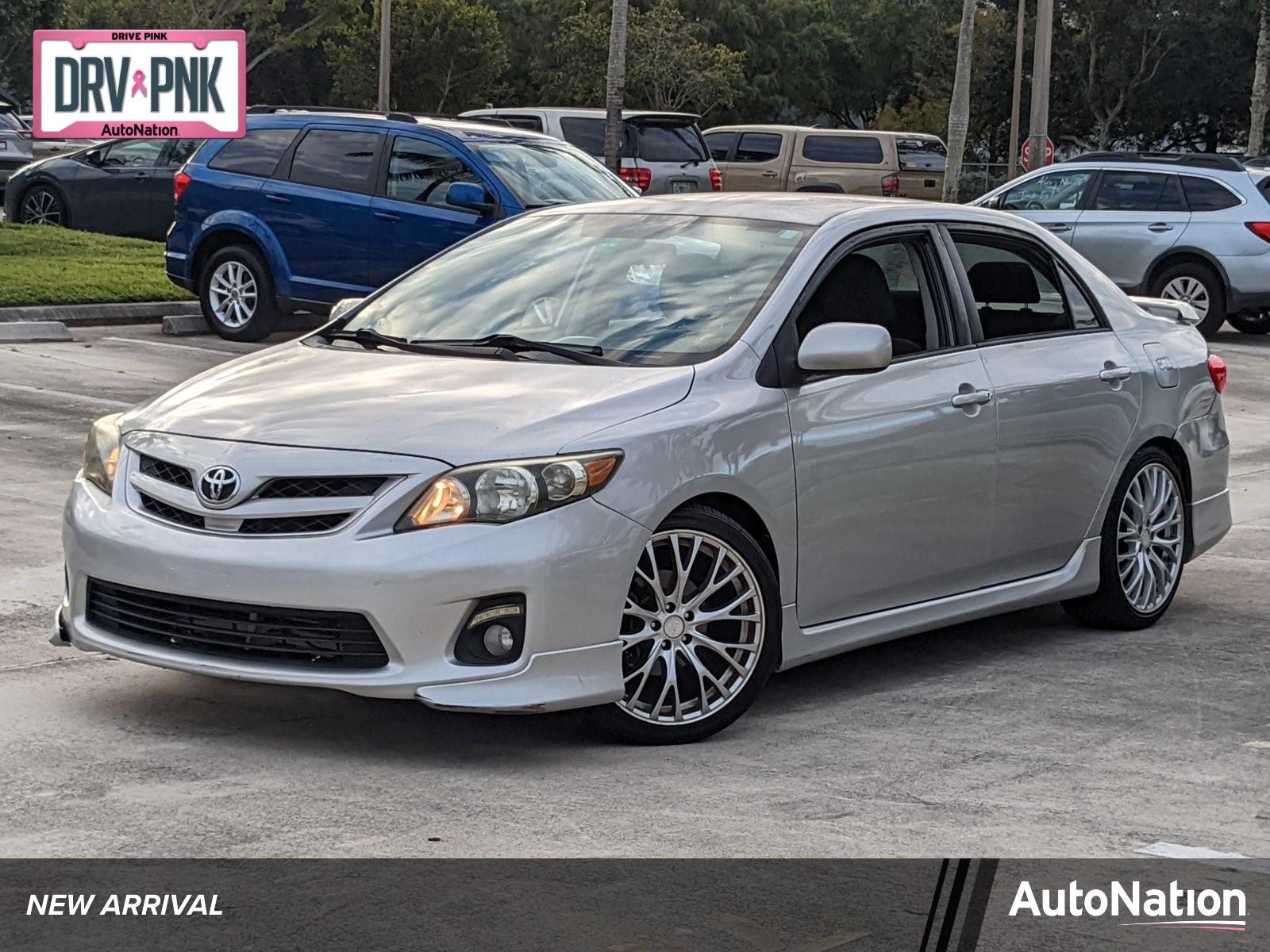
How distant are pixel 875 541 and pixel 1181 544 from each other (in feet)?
6.85

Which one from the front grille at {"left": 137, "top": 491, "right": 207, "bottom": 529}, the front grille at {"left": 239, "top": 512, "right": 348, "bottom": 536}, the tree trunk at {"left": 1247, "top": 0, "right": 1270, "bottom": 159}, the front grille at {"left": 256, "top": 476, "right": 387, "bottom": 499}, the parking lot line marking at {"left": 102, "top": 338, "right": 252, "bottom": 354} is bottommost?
the parking lot line marking at {"left": 102, "top": 338, "right": 252, "bottom": 354}

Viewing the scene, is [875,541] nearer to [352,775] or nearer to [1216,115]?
[352,775]

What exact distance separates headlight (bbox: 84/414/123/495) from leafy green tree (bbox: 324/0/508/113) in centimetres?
5973

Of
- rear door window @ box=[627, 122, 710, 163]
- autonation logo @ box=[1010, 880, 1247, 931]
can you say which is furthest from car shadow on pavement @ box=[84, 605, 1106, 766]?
rear door window @ box=[627, 122, 710, 163]

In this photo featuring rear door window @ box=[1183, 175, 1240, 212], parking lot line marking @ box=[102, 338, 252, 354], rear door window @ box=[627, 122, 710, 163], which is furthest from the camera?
rear door window @ box=[627, 122, 710, 163]

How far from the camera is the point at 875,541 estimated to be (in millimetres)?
6516

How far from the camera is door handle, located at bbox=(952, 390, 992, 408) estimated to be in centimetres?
688

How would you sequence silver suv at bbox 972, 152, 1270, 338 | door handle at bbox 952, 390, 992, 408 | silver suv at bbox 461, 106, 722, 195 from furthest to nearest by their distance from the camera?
silver suv at bbox 461, 106, 722, 195 → silver suv at bbox 972, 152, 1270, 338 → door handle at bbox 952, 390, 992, 408

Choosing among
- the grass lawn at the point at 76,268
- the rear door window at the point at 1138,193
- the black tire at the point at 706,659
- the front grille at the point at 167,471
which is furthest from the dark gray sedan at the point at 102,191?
the black tire at the point at 706,659

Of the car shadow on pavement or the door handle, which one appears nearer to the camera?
the car shadow on pavement

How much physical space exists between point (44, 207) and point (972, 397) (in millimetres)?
18971

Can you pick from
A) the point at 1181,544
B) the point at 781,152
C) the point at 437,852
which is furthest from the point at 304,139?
the point at 781,152

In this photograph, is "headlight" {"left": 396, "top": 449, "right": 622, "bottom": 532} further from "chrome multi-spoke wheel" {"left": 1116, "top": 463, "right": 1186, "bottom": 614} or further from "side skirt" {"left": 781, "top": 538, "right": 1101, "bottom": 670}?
"chrome multi-spoke wheel" {"left": 1116, "top": 463, "right": 1186, "bottom": 614}

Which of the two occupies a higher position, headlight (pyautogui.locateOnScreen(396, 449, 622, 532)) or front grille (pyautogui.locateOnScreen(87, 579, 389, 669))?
headlight (pyautogui.locateOnScreen(396, 449, 622, 532))
